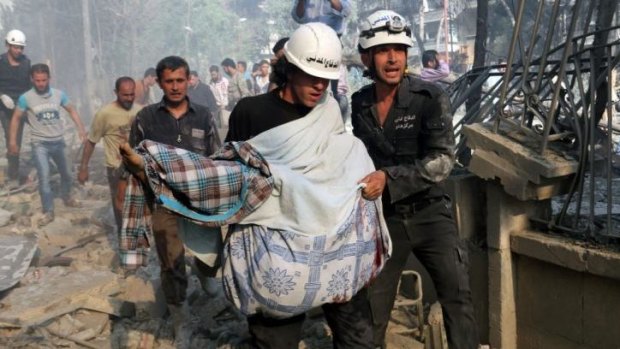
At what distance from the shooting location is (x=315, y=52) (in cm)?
247

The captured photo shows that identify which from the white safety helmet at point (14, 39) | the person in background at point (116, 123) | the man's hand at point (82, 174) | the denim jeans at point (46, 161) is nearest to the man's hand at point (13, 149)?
the denim jeans at point (46, 161)

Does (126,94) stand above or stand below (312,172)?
above

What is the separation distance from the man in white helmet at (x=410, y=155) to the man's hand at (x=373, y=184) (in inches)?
14.7

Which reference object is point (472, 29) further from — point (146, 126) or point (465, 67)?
point (146, 126)

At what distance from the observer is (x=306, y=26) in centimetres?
256

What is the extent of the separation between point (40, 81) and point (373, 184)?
664 centimetres

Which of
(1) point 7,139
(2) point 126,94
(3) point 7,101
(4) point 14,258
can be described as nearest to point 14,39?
(3) point 7,101

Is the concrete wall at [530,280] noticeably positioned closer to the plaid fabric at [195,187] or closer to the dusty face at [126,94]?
the plaid fabric at [195,187]

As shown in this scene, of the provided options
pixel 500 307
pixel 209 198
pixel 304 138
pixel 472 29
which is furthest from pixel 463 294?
pixel 472 29

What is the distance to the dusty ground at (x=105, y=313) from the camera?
4.23 m

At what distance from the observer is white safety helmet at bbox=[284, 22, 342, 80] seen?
248 centimetres

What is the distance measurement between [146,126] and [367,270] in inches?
92.6

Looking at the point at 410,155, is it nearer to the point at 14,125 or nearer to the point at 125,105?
the point at 125,105

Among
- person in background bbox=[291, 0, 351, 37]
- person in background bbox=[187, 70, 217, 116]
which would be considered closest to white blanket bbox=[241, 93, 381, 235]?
person in background bbox=[291, 0, 351, 37]
